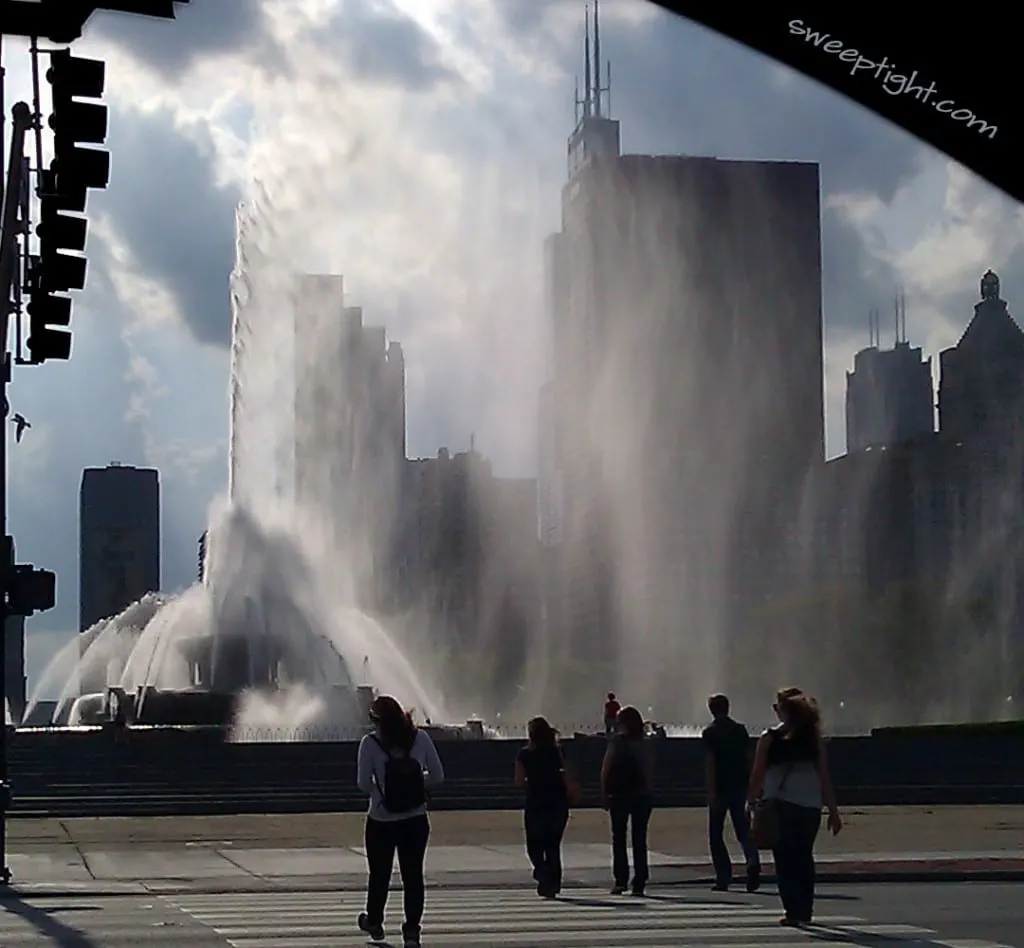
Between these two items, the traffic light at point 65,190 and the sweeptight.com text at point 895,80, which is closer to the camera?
the sweeptight.com text at point 895,80

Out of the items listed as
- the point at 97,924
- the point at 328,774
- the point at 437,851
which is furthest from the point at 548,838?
the point at 328,774

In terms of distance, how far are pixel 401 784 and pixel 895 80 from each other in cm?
835

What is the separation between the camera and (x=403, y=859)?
445 inches

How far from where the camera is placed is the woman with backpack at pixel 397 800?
11.2 m

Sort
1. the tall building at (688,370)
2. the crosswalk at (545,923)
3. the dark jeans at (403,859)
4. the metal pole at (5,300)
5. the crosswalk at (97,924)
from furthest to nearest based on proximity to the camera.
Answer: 1. the tall building at (688,370)
2. the metal pole at (5,300)
3. the crosswalk at (97,924)
4. the crosswalk at (545,923)
5. the dark jeans at (403,859)

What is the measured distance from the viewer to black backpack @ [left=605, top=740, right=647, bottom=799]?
15.3 m

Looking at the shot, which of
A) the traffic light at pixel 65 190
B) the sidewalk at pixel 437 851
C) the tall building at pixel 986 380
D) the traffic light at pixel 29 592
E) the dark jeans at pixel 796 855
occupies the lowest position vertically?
the sidewalk at pixel 437 851

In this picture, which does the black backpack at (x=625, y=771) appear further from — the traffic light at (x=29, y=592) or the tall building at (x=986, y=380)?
the tall building at (x=986, y=380)

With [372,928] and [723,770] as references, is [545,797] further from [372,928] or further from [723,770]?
[372,928]

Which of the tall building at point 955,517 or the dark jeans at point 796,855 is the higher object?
the tall building at point 955,517

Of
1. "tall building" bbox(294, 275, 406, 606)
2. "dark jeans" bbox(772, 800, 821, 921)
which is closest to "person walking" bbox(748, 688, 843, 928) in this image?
"dark jeans" bbox(772, 800, 821, 921)

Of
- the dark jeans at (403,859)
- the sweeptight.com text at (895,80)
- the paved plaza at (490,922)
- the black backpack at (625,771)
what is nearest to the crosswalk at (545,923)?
the paved plaza at (490,922)

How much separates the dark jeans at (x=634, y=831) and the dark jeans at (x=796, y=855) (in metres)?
3.01

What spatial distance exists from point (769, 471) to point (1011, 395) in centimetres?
1316
